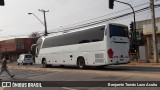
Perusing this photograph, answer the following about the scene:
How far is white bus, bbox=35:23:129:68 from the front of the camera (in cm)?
2242

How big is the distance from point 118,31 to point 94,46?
2.08m

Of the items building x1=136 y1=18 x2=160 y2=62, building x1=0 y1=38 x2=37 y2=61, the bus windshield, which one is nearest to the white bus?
the bus windshield

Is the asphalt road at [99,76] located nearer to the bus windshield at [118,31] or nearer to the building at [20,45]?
the bus windshield at [118,31]

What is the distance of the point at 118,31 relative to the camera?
2312 cm

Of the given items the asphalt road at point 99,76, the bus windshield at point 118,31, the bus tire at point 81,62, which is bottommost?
the asphalt road at point 99,76

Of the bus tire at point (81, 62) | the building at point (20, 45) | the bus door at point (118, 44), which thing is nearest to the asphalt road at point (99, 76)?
the bus door at point (118, 44)

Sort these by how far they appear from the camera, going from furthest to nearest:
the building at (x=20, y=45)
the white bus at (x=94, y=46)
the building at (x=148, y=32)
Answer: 1. the building at (x=20, y=45)
2. the building at (x=148, y=32)
3. the white bus at (x=94, y=46)

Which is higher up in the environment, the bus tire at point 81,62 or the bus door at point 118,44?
the bus door at point 118,44

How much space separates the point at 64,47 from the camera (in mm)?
27953

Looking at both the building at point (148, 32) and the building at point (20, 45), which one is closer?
the building at point (148, 32)

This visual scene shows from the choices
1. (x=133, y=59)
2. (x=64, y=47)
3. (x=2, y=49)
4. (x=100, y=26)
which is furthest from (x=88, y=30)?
(x=2, y=49)

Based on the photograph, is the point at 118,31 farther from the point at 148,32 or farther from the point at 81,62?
the point at 148,32

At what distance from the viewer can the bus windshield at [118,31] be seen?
22584mm

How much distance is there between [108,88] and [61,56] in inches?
633
